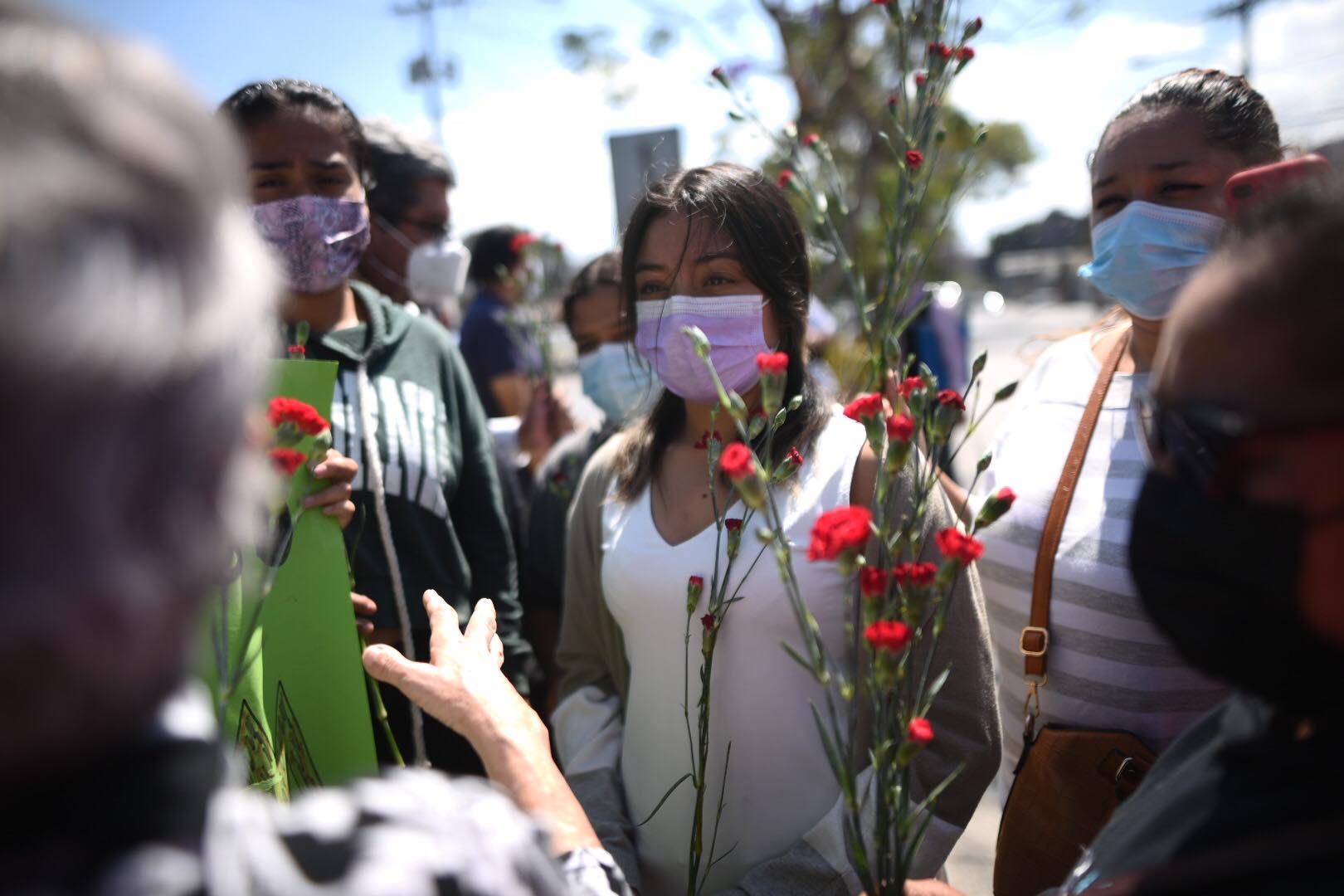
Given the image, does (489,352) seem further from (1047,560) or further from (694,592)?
(1047,560)

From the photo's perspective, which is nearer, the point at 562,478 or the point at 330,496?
the point at 330,496

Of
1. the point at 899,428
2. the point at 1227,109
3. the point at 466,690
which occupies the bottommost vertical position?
the point at 466,690

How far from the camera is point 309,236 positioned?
2.18 metres

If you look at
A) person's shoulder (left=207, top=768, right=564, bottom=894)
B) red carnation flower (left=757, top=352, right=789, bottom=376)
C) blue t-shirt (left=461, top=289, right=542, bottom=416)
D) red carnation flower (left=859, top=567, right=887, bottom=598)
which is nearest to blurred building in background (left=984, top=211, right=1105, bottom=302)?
blue t-shirt (left=461, top=289, right=542, bottom=416)

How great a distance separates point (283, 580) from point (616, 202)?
332cm

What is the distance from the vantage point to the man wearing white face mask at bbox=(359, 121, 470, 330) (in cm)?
354

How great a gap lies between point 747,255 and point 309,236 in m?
1.05

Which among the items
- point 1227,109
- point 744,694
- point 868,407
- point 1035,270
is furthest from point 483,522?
point 1035,270

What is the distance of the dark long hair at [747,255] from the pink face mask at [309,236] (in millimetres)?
702

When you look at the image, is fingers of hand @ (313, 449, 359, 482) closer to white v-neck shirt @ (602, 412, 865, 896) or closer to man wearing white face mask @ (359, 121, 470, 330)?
white v-neck shirt @ (602, 412, 865, 896)

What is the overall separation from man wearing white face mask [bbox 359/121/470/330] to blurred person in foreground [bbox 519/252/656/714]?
2.37 ft

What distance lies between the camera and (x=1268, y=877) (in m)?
0.75

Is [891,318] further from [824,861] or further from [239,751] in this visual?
[239,751]

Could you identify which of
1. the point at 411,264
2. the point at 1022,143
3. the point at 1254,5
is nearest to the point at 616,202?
the point at 411,264
